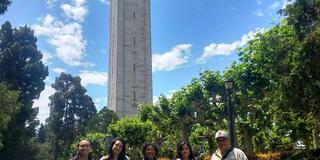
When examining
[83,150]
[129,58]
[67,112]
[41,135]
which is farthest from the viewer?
[41,135]

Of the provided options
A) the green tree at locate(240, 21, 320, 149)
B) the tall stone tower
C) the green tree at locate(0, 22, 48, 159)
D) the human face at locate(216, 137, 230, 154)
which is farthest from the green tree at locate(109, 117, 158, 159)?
the human face at locate(216, 137, 230, 154)

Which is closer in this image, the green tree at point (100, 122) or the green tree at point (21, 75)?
the green tree at point (21, 75)

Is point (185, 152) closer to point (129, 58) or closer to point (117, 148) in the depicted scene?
point (117, 148)

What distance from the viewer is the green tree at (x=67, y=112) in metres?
55.2

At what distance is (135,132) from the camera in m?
33.9

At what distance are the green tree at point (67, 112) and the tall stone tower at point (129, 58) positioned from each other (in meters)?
7.50

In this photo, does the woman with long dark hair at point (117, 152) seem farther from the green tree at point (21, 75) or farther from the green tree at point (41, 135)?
the green tree at point (41, 135)

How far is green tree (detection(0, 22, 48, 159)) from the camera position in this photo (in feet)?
127

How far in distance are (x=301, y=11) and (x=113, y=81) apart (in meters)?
39.0

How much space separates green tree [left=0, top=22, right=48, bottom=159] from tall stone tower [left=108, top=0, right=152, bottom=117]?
34.8ft

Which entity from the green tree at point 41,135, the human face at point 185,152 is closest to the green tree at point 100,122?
the green tree at point 41,135

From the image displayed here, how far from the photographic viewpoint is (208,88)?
25719 mm

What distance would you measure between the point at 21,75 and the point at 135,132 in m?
16.1

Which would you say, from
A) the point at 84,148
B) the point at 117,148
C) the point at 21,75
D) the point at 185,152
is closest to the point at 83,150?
the point at 84,148
